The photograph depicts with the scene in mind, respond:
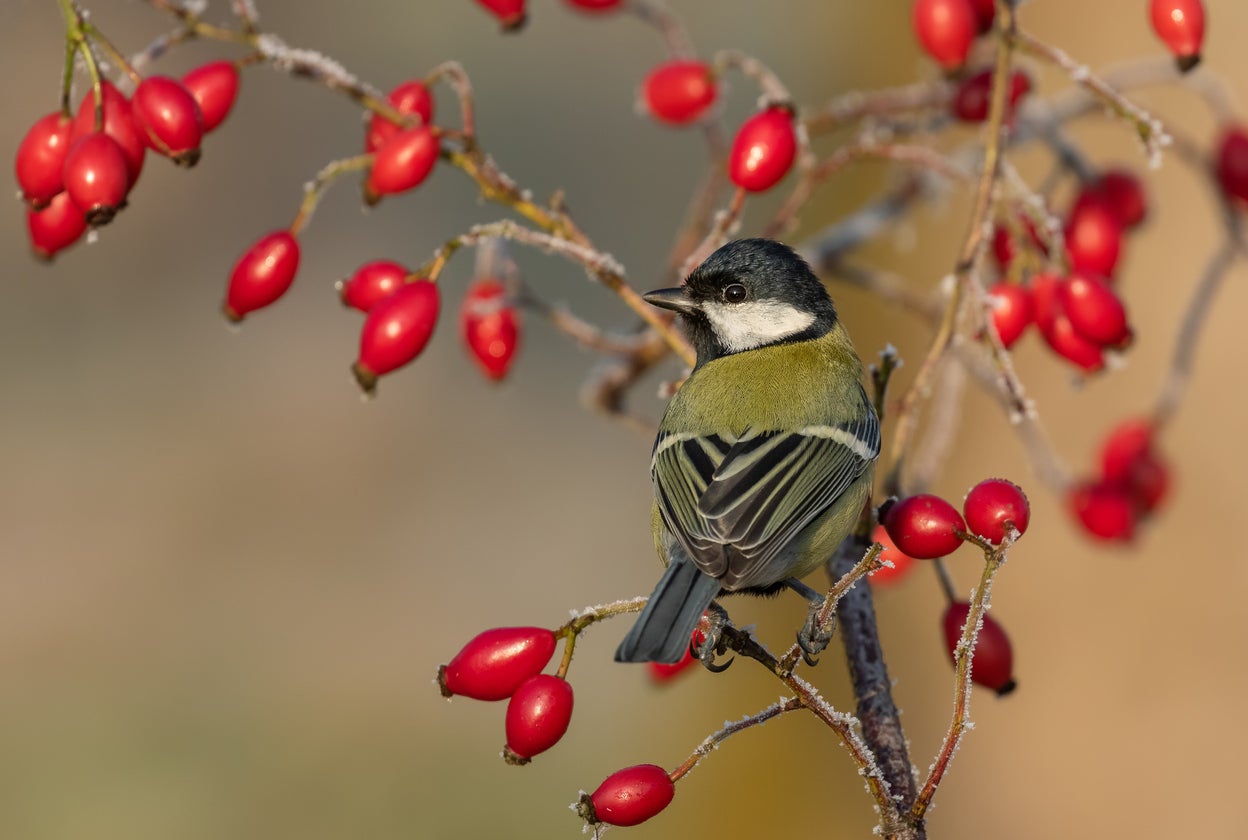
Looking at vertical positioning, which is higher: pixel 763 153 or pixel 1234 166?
pixel 763 153

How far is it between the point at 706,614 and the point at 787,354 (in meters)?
0.92

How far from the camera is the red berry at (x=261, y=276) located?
6.38 feet

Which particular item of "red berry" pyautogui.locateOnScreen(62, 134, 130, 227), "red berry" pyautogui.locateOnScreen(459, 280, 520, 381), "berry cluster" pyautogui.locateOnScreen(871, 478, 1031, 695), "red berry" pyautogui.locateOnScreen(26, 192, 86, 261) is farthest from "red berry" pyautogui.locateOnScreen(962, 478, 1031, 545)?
"red berry" pyautogui.locateOnScreen(26, 192, 86, 261)

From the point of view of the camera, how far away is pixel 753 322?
2691 mm

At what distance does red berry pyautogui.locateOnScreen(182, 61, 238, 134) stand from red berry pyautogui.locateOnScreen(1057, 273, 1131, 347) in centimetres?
135

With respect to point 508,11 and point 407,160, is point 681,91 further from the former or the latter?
point 407,160

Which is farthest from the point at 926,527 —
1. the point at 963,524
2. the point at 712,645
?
the point at 712,645

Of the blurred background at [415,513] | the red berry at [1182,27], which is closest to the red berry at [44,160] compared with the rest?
the red berry at [1182,27]

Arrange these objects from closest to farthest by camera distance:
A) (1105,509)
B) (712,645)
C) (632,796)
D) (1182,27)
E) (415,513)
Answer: (632,796)
(712,645)
(1182,27)
(1105,509)
(415,513)

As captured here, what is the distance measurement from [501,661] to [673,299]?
1039mm

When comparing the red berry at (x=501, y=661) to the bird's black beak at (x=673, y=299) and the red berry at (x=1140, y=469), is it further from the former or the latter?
the red berry at (x=1140, y=469)

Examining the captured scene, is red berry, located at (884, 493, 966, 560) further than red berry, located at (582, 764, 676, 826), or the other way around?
red berry, located at (884, 493, 966, 560)

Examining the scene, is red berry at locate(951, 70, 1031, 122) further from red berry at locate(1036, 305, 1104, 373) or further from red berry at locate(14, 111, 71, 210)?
red berry at locate(14, 111, 71, 210)

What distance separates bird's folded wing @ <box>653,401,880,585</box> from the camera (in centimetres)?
208
